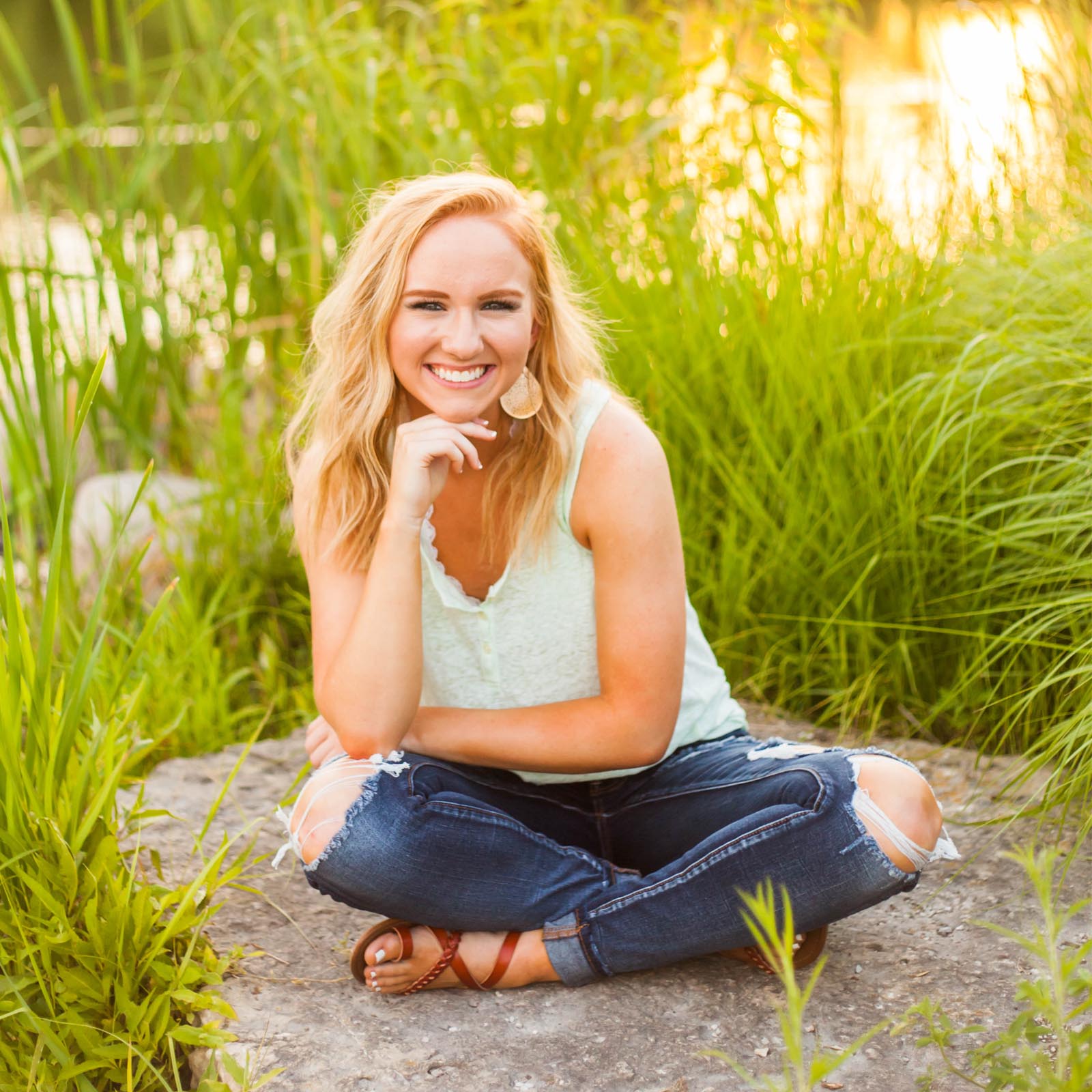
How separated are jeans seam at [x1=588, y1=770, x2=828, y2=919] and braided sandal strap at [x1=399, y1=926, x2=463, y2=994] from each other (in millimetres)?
178

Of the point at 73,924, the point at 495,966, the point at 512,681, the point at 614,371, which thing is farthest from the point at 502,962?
the point at 614,371

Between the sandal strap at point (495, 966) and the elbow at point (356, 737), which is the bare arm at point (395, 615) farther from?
the sandal strap at point (495, 966)

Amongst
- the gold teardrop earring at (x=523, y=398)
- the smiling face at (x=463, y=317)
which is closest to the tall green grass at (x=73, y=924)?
the smiling face at (x=463, y=317)

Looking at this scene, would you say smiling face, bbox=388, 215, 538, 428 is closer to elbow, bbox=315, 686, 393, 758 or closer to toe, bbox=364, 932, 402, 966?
elbow, bbox=315, 686, 393, 758

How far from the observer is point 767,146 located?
308 centimetres

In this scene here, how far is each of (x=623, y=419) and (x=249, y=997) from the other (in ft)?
2.93

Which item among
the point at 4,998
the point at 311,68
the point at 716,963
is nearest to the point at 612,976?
the point at 716,963

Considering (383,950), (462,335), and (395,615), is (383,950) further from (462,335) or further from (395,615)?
(462,335)

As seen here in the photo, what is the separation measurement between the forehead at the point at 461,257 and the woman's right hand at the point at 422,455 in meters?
0.18

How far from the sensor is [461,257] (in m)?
1.68

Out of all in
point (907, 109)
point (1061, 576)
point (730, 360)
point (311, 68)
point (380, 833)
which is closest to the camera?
point (380, 833)

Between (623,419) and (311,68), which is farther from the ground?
(311,68)

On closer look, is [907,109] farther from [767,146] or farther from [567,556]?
[567,556]

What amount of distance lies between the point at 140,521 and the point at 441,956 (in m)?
1.88
